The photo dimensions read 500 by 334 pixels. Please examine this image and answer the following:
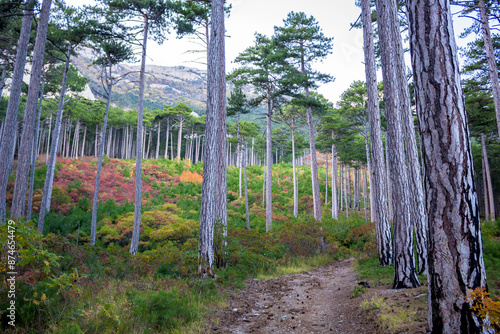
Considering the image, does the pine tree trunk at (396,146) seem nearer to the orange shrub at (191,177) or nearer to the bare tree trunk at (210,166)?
the bare tree trunk at (210,166)

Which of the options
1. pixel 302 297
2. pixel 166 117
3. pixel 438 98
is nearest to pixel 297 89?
pixel 302 297

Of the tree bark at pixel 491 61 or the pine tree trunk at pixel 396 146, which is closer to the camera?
the pine tree trunk at pixel 396 146

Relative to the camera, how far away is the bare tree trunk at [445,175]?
229cm

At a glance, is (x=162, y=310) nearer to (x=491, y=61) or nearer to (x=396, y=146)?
(x=396, y=146)

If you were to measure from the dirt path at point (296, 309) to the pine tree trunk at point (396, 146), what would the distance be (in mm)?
1351

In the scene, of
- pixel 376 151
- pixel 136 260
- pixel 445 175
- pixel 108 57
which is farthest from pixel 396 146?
pixel 108 57

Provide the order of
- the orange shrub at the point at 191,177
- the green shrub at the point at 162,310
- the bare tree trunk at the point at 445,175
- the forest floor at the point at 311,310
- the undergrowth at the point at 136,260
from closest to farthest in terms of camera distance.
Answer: the bare tree trunk at the point at 445,175, the undergrowth at the point at 136,260, the green shrub at the point at 162,310, the forest floor at the point at 311,310, the orange shrub at the point at 191,177

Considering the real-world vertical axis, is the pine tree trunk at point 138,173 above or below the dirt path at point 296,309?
above

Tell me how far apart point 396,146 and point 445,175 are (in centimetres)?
394

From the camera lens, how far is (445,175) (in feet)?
7.92

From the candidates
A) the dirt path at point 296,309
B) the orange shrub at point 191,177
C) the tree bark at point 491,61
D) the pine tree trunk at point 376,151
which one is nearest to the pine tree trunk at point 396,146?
the pine tree trunk at point 376,151

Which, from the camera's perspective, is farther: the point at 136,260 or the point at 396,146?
the point at 136,260

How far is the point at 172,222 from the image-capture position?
1530cm

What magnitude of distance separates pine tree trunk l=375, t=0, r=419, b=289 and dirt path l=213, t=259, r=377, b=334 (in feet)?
4.43
